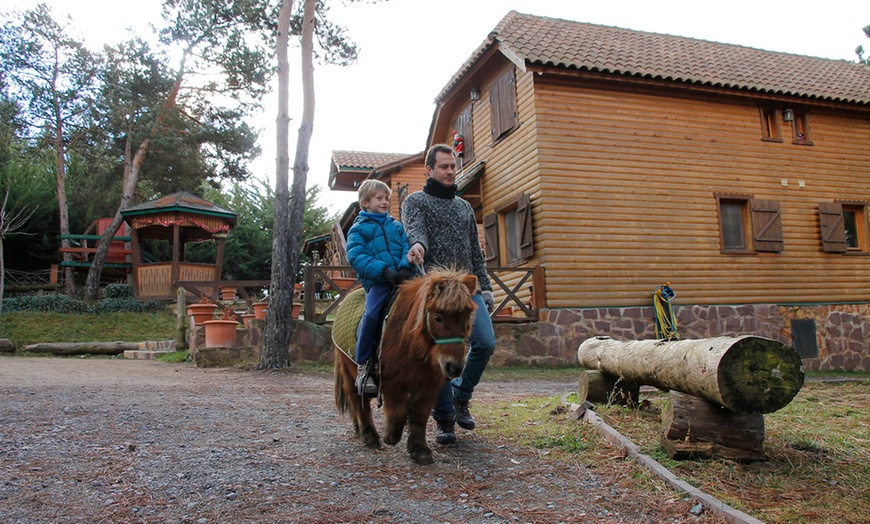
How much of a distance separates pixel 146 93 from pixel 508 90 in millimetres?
13294

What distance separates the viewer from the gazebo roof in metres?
19.1

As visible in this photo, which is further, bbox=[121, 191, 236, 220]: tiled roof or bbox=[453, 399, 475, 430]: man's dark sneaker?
bbox=[121, 191, 236, 220]: tiled roof

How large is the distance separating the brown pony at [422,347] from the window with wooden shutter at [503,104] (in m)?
10.9

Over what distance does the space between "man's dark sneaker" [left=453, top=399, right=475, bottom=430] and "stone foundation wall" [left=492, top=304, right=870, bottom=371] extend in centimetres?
776

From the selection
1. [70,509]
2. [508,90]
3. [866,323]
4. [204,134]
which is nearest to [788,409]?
[70,509]

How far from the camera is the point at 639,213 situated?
13383mm

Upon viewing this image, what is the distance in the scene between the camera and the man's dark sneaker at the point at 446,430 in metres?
4.06

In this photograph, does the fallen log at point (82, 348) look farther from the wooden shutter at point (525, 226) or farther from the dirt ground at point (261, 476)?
the wooden shutter at point (525, 226)

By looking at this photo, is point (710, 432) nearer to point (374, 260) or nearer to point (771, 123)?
point (374, 260)

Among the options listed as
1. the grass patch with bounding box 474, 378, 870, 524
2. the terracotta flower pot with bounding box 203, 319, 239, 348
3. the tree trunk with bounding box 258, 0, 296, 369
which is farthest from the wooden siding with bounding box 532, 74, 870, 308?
the grass patch with bounding box 474, 378, 870, 524

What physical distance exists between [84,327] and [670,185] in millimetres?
14664

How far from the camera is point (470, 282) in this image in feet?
11.3

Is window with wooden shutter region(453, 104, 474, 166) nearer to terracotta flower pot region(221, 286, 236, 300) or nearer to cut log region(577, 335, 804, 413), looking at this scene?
terracotta flower pot region(221, 286, 236, 300)

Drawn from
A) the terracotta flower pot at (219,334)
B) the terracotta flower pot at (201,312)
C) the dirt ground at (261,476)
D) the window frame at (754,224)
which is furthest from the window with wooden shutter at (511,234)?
the dirt ground at (261,476)
